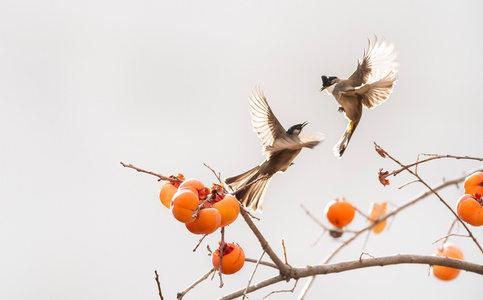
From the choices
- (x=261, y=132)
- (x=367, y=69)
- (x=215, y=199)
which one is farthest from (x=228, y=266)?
(x=367, y=69)

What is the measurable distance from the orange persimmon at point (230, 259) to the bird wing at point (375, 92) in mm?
1947

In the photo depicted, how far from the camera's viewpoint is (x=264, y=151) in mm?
3775

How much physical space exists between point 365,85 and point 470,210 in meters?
1.59

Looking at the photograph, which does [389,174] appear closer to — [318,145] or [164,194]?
[318,145]

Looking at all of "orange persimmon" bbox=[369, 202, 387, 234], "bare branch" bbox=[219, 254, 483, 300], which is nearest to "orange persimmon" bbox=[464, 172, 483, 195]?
"bare branch" bbox=[219, 254, 483, 300]

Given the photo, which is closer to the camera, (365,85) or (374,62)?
(365,85)

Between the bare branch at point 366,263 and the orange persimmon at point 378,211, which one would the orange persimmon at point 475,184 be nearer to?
the bare branch at point 366,263

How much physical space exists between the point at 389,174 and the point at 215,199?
120 centimetres

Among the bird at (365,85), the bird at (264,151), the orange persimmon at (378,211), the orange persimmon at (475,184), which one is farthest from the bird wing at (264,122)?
the orange persimmon at (475,184)

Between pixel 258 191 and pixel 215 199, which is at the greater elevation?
pixel 258 191

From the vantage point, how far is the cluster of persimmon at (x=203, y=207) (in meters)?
2.30

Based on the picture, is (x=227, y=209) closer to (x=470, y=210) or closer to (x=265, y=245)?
(x=265, y=245)

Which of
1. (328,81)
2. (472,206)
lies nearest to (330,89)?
(328,81)

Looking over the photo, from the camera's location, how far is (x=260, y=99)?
Result: 4.52 meters
